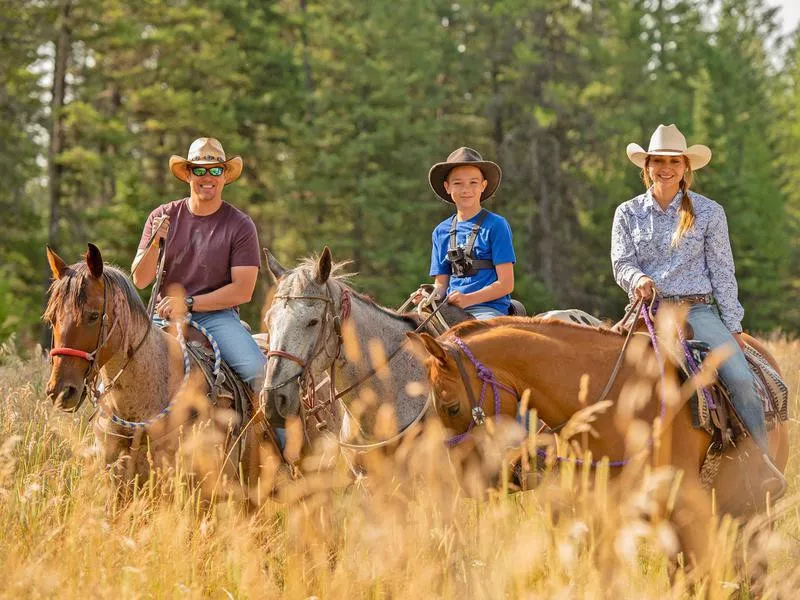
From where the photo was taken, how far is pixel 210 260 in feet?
22.2

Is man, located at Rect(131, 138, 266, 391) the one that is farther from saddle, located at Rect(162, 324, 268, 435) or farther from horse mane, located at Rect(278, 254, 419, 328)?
horse mane, located at Rect(278, 254, 419, 328)

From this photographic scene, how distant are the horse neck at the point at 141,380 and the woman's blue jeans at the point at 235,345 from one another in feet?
1.93

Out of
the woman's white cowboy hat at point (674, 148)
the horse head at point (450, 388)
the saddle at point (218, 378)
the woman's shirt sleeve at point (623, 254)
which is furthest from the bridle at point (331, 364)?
the woman's white cowboy hat at point (674, 148)

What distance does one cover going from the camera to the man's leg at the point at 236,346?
658 cm

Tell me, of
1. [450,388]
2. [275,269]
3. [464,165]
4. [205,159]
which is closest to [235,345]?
[275,269]

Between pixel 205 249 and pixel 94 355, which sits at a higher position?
pixel 205 249

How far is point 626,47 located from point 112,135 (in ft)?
77.4

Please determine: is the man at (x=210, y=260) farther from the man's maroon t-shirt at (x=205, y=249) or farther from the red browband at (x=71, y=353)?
the red browband at (x=71, y=353)

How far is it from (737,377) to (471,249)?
2.47m

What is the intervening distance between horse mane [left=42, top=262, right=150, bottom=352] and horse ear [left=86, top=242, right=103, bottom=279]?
35mm

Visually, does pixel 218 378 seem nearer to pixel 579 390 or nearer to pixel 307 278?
pixel 307 278

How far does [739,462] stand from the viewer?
5145 millimetres

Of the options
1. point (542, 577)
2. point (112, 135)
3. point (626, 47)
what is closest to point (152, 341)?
point (542, 577)

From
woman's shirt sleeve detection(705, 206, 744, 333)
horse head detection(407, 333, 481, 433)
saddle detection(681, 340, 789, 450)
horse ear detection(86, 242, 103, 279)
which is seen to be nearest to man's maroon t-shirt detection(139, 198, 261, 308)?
horse ear detection(86, 242, 103, 279)
